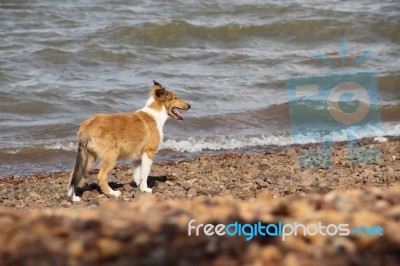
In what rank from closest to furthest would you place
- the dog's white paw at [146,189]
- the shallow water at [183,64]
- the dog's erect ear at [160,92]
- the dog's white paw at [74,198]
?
the dog's white paw at [74,198]
the dog's white paw at [146,189]
the dog's erect ear at [160,92]
the shallow water at [183,64]

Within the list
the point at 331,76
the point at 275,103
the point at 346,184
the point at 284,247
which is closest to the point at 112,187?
the point at 346,184

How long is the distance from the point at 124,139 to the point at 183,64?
999 cm

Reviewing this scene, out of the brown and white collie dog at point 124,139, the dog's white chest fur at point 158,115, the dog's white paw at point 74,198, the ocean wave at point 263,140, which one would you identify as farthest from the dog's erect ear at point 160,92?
the ocean wave at point 263,140

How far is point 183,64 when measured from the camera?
1839 cm

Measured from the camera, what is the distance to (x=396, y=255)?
3914mm

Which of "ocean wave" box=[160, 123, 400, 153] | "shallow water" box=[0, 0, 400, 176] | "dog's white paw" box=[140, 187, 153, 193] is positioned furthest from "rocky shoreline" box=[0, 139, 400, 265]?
"ocean wave" box=[160, 123, 400, 153]

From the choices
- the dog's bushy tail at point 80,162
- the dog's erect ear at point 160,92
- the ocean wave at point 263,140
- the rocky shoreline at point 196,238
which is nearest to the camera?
the rocky shoreline at point 196,238

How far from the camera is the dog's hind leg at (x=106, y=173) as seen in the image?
8524mm

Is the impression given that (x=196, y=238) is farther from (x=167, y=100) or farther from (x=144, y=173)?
(x=167, y=100)

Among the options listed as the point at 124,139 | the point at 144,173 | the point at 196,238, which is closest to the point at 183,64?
the point at 144,173

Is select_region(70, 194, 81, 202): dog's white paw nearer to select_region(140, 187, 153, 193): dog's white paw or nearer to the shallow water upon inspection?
select_region(140, 187, 153, 193): dog's white paw

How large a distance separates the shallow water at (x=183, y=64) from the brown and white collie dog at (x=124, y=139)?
2.63 metres

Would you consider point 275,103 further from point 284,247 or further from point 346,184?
point 284,247

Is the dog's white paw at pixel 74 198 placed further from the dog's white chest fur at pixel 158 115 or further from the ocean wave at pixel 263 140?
the ocean wave at pixel 263 140
